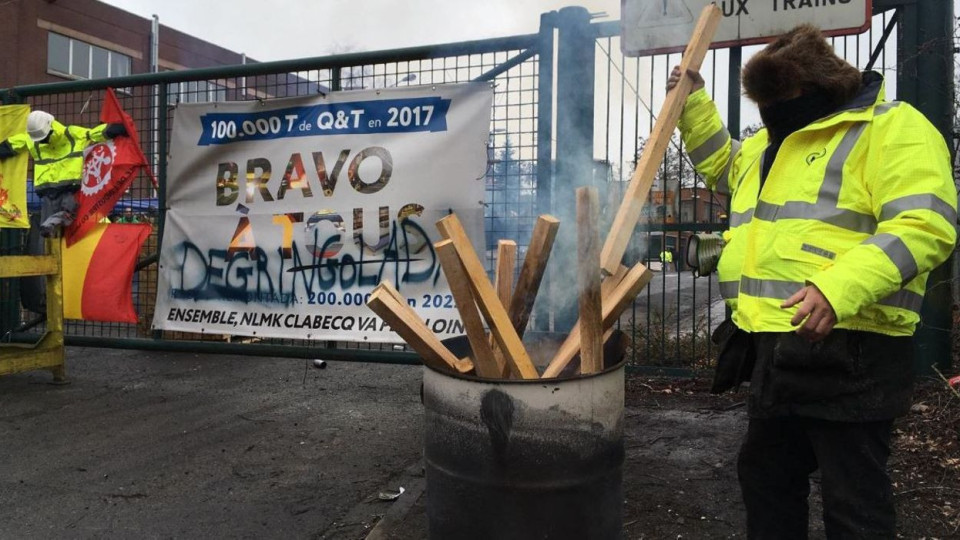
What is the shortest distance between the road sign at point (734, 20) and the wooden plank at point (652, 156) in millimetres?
1414

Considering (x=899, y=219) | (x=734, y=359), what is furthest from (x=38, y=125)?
(x=899, y=219)

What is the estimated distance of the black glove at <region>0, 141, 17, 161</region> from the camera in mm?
5605

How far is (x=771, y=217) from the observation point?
2.09 meters

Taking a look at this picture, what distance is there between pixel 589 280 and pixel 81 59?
1278 inches

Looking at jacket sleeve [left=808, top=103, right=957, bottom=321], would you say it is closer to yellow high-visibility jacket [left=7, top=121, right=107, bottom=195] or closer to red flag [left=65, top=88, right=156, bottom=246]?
red flag [left=65, top=88, right=156, bottom=246]

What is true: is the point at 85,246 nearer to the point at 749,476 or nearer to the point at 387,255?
the point at 387,255

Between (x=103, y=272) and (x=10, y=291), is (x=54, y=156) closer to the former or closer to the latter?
(x=103, y=272)

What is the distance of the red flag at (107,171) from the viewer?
516 cm

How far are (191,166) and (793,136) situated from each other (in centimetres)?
419

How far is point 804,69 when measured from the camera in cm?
201

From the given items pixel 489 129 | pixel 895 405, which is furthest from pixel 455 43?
pixel 895 405

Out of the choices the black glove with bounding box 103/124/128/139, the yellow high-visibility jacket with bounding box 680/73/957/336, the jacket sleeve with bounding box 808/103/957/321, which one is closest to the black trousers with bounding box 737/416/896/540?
the yellow high-visibility jacket with bounding box 680/73/957/336

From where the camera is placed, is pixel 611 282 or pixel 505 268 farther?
pixel 505 268

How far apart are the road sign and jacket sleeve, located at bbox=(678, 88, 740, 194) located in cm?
141
